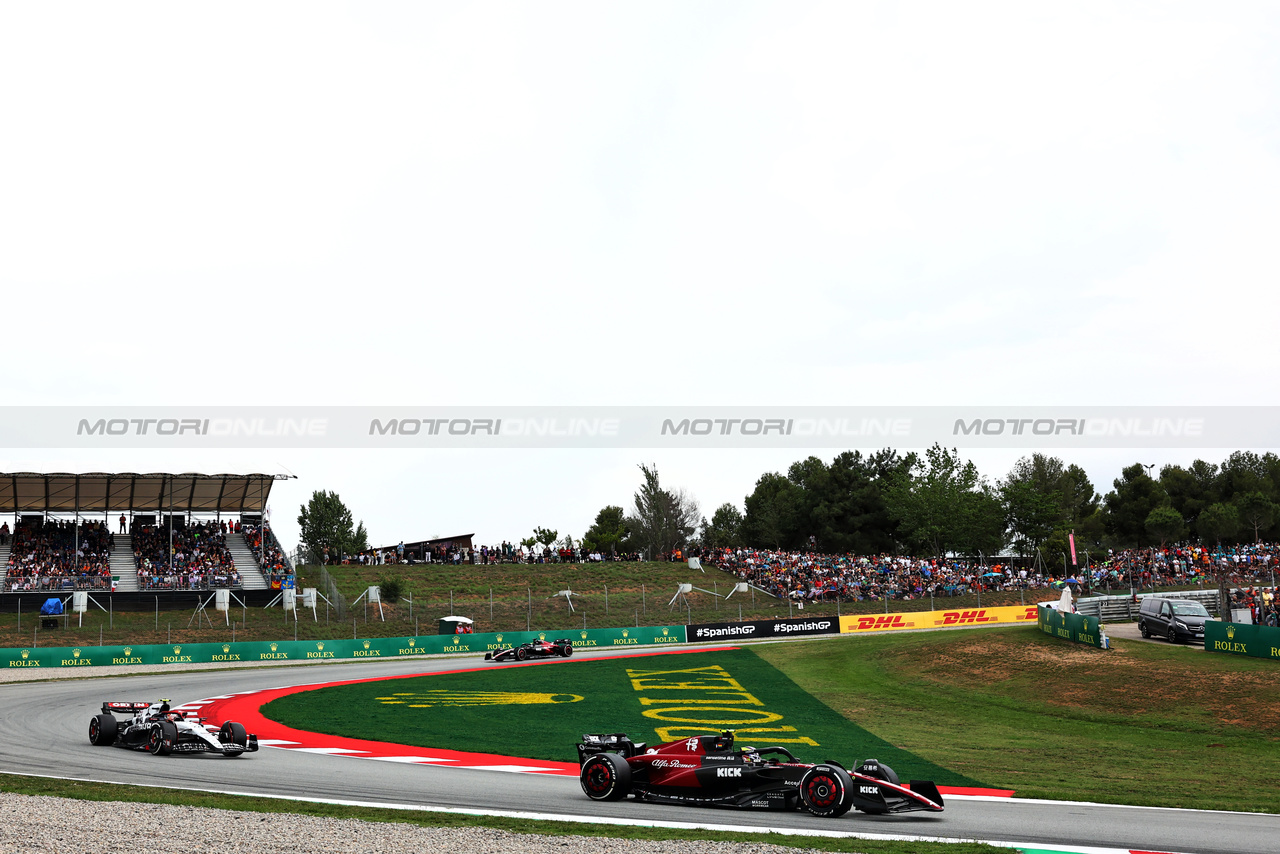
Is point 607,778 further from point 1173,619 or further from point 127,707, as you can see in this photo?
point 1173,619

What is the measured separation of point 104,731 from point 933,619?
44711mm

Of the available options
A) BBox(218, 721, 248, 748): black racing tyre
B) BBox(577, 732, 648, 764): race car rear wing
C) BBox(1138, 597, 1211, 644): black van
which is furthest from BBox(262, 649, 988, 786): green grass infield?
BBox(1138, 597, 1211, 644): black van

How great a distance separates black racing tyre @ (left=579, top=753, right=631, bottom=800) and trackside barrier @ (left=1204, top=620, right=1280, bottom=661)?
869 inches

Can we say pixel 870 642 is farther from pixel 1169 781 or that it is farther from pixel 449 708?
pixel 1169 781

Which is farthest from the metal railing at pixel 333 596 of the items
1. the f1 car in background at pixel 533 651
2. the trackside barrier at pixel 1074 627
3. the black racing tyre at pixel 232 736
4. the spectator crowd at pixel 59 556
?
the trackside barrier at pixel 1074 627

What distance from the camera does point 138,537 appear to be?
57.0m

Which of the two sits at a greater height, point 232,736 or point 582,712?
point 232,736

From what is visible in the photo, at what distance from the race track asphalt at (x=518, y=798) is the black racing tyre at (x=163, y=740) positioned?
32 cm

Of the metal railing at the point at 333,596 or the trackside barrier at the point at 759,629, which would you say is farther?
the metal railing at the point at 333,596

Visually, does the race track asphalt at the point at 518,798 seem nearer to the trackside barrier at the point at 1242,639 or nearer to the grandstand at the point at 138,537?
the trackside barrier at the point at 1242,639

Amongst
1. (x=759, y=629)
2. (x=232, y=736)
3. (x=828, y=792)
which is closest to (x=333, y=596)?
(x=759, y=629)

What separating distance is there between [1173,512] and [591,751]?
9410 cm

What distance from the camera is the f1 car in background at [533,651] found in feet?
139

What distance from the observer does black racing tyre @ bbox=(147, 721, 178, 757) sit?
18.1 m
